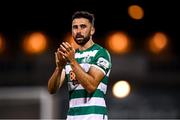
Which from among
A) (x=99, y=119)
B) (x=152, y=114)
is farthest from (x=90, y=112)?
(x=152, y=114)

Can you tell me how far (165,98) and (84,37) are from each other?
5.66 meters

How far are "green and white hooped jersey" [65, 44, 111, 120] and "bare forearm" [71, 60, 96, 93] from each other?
99 millimetres

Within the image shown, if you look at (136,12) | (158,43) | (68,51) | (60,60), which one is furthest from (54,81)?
(158,43)

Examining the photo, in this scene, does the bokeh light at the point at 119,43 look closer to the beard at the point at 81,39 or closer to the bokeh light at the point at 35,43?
the bokeh light at the point at 35,43

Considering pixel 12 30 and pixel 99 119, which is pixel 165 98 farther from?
pixel 99 119

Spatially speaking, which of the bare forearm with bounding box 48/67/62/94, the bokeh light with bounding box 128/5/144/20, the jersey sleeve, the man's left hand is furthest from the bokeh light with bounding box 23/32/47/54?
the man's left hand

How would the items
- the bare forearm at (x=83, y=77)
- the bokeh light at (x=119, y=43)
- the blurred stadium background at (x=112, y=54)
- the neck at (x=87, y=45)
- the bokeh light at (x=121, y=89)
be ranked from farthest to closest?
1. the bokeh light at (x=119, y=43)
2. the bokeh light at (x=121, y=89)
3. the blurred stadium background at (x=112, y=54)
4. the neck at (x=87, y=45)
5. the bare forearm at (x=83, y=77)

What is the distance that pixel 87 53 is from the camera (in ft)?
12.9

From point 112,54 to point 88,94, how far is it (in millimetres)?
5807

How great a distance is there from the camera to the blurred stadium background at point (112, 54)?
9.30m

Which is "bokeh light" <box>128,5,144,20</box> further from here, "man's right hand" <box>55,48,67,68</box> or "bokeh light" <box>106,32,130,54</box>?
"man's right hand" <box>55,48,67,68</box>

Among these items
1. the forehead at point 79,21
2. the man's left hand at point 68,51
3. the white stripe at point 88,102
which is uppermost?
the forehead at point 79,21

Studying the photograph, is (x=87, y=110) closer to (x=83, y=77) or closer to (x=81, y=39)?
(x=83, y=77)

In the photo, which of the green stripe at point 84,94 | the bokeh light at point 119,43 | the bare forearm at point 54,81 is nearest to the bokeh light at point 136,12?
the bokeh light at point 119,43
